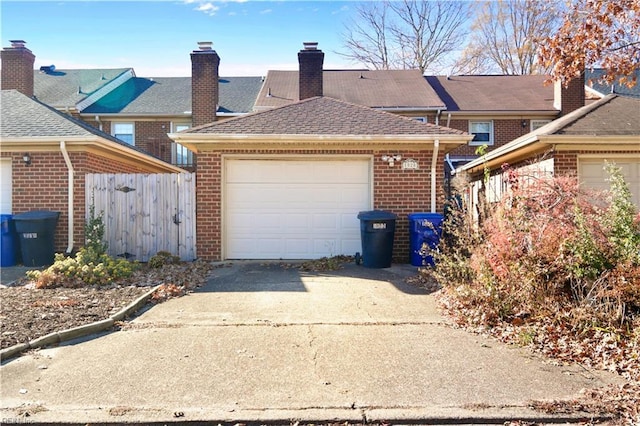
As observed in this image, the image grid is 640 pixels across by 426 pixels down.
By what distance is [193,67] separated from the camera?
17.4 metres

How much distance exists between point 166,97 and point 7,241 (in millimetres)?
12970

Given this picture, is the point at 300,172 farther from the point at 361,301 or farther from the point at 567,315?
the point at 567,315

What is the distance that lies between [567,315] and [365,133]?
5.70 meters

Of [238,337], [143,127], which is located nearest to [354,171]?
[238,337]

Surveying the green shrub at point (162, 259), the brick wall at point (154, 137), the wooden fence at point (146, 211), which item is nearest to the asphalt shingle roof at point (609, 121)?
the wooden fence at point (146, 211)

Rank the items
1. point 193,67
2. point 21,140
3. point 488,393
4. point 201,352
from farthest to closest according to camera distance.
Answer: point 193,67 → point 21,140 → point 201,352 → point 488,393

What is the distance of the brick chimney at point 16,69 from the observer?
45.8 ft

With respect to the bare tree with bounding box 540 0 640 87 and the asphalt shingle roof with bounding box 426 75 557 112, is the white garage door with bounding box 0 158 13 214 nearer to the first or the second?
the bare tree with bounding box 540 0 640 87

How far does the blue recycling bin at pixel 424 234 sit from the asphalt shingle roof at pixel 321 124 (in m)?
1.85

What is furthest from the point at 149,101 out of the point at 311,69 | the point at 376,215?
the point at 376,215

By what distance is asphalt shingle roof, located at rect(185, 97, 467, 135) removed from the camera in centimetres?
945

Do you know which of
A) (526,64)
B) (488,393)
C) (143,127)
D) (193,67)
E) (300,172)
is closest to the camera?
(488,393)

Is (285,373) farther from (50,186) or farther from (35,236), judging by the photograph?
(50,186)

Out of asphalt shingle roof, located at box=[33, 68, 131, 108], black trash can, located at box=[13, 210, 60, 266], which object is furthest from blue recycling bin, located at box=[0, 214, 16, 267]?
asphalt shingle roof, located at box=[33, 68, 131, 108]
